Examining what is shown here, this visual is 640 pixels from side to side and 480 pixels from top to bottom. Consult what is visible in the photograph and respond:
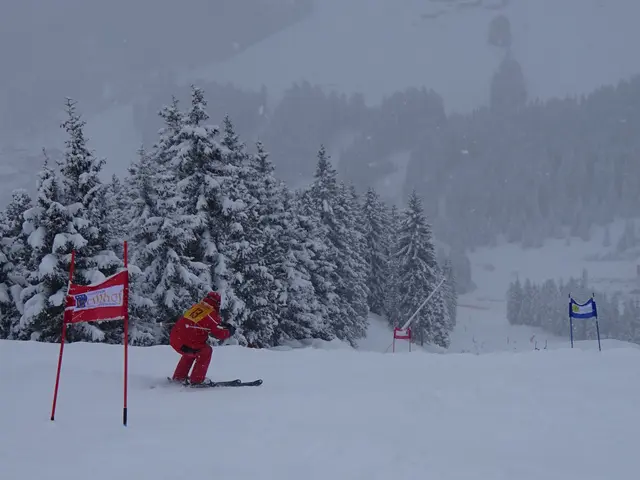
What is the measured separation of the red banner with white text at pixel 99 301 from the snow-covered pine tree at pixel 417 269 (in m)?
39.7

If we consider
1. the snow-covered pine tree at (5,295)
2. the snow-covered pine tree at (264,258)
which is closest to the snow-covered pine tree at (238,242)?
the snow-covered pine tree at (264,258)

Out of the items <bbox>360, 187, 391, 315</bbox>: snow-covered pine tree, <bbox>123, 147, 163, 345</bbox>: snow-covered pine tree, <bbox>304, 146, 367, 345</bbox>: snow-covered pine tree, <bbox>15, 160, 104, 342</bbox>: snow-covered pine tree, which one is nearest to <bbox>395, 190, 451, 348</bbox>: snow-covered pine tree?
<bbox>360, 187, 391, 315</bbox>: snow-covered pine tree

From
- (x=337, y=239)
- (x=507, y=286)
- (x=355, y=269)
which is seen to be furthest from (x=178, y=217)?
(x=507, y=286)

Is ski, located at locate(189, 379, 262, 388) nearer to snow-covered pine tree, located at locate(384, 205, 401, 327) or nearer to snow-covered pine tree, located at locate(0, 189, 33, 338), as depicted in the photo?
snow-covered pine tree, located at locate(0, 189, 33, 338)

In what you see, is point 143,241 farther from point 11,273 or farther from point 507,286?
point 507,286

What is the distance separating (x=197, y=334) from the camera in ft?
30.4

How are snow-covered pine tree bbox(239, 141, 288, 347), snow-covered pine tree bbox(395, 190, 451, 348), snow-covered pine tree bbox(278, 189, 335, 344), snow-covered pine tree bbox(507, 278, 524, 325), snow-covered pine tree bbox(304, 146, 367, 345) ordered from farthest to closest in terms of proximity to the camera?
1. snow-covered pine tree bbox(507, 278, 524, 325)
2. snow-covered pine tree bbox(395, 190, 451, 348)
3. snow-covered pine tree bbox(304, 146, 367, 345)
4. snow-covered pine tree bbox(278, 189, 335, 344)
5. snow-covered pine tree bbox(239, 141, 288, 347)

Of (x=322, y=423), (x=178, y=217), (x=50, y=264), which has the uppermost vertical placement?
(x=178, y=217)

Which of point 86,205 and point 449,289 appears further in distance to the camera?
point 449,289

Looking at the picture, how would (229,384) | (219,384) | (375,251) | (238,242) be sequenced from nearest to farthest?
(219,384) < (229,384) < (238,242) < (375,251)

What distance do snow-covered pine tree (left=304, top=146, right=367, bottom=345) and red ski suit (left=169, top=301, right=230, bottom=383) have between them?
27964mm

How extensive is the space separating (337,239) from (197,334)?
101ft

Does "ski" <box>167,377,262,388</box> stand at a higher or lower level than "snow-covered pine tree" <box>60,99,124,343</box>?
lower

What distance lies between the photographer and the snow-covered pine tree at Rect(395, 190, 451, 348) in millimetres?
45969
